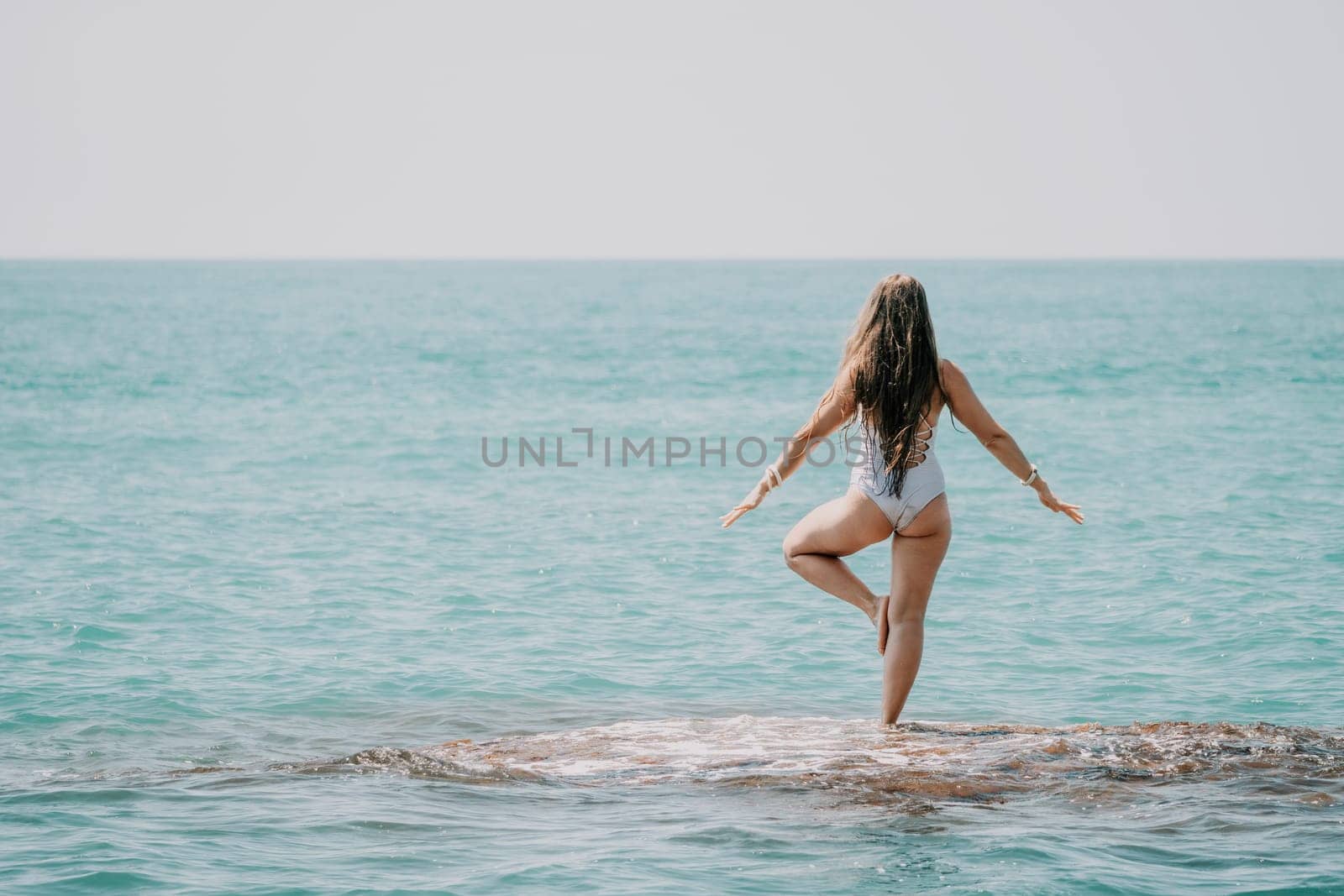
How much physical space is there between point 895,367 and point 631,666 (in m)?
4.53

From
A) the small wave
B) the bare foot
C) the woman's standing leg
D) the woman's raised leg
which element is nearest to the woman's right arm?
the woman's standing leg

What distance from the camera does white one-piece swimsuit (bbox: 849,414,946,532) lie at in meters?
6.47

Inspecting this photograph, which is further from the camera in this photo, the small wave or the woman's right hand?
the woman's right hand

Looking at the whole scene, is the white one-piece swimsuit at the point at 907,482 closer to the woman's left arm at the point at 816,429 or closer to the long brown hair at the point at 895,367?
the long brown hair at the point at 895,367

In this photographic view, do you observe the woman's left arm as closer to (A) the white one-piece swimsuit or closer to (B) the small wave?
(A) the white one-piece swimsuit

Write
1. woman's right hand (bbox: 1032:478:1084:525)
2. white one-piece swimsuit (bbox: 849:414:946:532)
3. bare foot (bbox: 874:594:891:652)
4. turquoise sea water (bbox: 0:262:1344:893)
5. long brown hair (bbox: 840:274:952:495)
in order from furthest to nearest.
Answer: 1. bare foot (bbox: 874:594:891:652)
2. woman's right hand (bbox: 1032:478:1084:525)
3. white one-piece swimsuit (bbox: 849:414:946:532)
4. long brown hair (bbox: 840:274:952:495)
5. turquoise sea water (bbox: 0:262:1344:893)

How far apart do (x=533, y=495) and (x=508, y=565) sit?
4.54 meters

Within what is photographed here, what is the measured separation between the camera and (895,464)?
253 inches

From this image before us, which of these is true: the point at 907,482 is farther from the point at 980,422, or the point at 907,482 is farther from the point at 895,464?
the point at 980,422

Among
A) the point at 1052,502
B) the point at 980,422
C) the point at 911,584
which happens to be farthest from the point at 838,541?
the point at 1052,502

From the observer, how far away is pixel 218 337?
54844 millimetres

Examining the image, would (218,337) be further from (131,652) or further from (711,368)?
(131,652)

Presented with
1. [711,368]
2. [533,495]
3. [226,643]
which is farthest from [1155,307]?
[226,643]

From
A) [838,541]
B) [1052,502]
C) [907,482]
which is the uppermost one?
[907,482]
